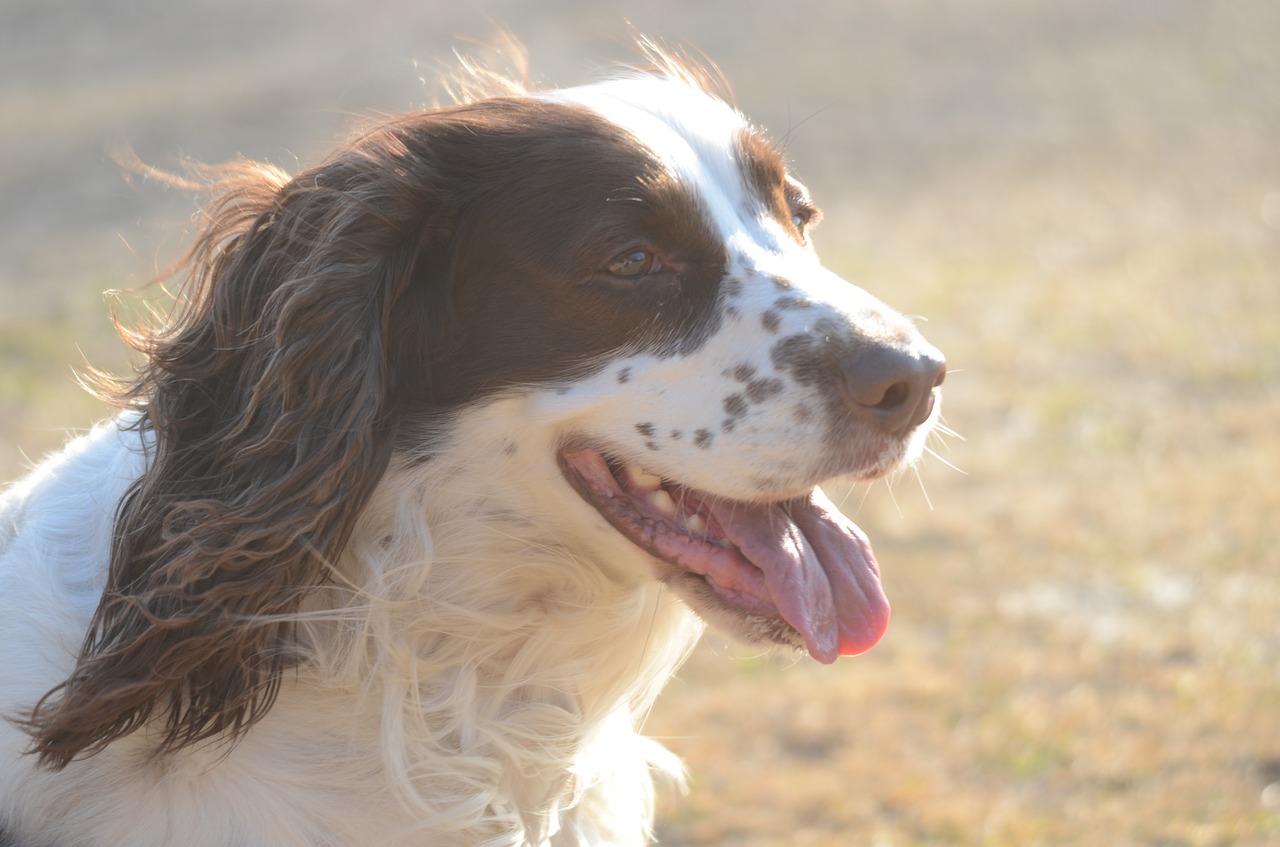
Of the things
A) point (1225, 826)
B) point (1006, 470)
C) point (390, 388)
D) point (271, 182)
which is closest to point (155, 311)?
point (271, 182)

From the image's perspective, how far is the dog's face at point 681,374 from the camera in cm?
277

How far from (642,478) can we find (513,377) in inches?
13.0

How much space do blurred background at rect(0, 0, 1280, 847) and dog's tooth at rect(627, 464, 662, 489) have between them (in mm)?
1083

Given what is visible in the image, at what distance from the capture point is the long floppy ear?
2588 mm

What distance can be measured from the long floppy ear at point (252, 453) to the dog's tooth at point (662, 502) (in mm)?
542

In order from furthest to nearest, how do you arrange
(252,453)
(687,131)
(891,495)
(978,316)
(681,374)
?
(978,316)
(891,495)
(687,131)
(681,374)
(252,453)

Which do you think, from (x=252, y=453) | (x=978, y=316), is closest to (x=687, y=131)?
(x=252, y=453)

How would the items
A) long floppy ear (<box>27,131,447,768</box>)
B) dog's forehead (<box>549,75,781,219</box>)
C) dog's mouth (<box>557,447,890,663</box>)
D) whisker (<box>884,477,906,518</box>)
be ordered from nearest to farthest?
long floppy ear (<box>27,131,447,768</box>) → dog's mouth (<box>557,447,890,663</box>) → dog's forehead (<box>549,75,781,219</box>) → whisker (<box>884,477,906,518</box>)

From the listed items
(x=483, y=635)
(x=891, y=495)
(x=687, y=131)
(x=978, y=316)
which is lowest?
(x=978, y=316)

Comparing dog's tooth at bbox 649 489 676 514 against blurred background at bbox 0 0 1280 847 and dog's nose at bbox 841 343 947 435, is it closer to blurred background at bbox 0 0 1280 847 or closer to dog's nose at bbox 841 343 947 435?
dog's nose at bbox 841 343 947 435

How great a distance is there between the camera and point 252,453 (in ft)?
8.73

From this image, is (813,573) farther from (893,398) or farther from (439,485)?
(439,485)

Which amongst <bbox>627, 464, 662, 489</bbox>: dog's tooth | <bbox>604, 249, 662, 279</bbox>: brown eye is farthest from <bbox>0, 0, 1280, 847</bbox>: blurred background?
<bbox>627, 464, 662, 489</bbox>: dog's tooth

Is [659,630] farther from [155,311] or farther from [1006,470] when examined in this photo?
[1006,470]
